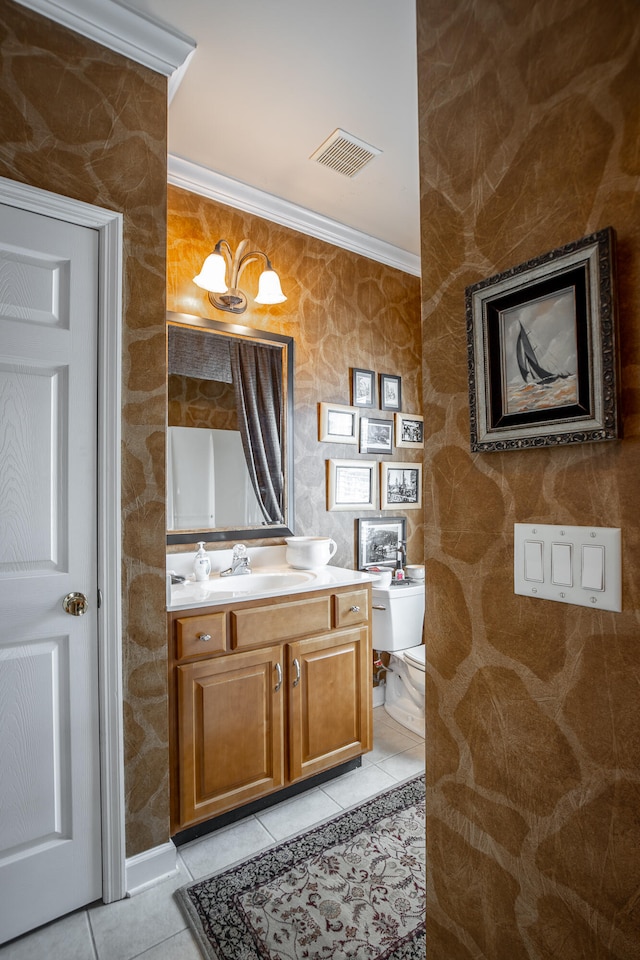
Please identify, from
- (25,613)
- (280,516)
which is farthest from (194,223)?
(25,613)

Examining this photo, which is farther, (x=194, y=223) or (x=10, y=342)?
(x=194, y=223)

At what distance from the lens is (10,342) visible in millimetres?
1476

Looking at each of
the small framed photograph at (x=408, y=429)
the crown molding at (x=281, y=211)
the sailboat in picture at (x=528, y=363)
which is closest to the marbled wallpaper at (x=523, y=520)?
the sailboat in picture at (x=528, y=363)

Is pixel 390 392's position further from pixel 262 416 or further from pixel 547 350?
pixel 547 350

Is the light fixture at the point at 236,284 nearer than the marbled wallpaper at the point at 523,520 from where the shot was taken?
No

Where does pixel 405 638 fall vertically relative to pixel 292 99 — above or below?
below

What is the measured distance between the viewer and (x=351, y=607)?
2287 mm

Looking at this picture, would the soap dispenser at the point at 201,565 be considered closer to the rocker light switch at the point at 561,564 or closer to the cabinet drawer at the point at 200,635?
the cabinet drawer at the point at 200,635

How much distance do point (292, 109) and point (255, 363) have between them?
1089 millimetres

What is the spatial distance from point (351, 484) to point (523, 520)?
208 cm

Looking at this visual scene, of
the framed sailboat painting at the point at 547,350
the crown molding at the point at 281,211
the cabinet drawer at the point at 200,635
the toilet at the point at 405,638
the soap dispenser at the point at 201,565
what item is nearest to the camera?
the framed sailboat painting at the point at 547,350

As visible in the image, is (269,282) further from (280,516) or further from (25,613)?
(25,613)

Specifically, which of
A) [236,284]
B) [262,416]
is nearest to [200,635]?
[262,416]

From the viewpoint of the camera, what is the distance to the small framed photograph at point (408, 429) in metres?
3.26
